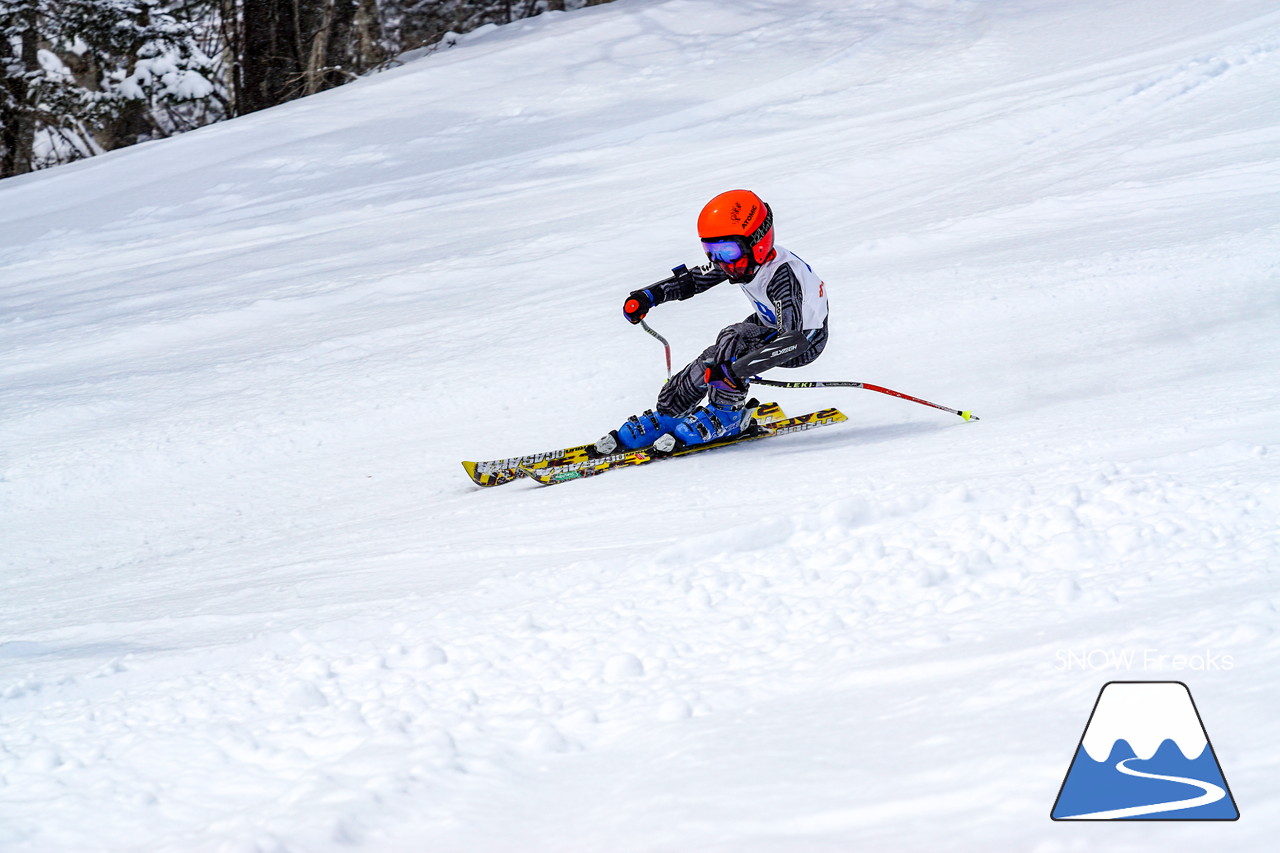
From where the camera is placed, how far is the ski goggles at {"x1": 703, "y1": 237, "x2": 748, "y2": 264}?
5281 millimetres

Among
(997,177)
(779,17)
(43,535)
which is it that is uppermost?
(779,17)

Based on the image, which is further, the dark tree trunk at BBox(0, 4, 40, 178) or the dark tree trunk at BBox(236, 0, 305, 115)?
the dark tree trunk at BBox(236, 0, 305, 115)

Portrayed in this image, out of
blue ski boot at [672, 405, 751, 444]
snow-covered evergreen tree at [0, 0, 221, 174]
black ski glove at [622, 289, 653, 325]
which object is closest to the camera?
black ski glove at [622, 289, 653, 325]

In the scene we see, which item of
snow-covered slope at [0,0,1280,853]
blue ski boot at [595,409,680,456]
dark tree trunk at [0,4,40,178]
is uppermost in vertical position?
dark tree trunk at [0,4,40,178]

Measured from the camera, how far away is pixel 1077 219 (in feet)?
28.1

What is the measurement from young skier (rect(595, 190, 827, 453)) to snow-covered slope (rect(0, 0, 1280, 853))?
0.51m

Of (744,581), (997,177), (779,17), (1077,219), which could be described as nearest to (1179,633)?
(744,581)

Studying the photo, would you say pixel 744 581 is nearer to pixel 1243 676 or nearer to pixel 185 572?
pixel 1243 676

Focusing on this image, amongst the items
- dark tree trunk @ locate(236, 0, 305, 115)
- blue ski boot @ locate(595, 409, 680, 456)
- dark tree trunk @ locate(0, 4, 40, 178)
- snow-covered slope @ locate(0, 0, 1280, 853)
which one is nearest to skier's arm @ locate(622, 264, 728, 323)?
blue ski boot @ locate(595, 409, 680, 456)

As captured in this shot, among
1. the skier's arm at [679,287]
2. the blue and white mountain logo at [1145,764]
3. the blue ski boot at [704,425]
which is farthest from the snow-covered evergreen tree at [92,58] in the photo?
the blue and white mountain logo at [1145,764]

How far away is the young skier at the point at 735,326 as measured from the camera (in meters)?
5.30

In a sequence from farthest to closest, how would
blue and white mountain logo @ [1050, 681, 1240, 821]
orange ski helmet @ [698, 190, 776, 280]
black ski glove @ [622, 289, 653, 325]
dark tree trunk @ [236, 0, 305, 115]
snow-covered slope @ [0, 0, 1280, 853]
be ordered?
dark tree trunk @ [236, 0, 305, 115]
black ski glove @ [622, 289, 653, 325]
orange ski helmet @ [698, 190, 776, 280]
snow-covered slope @ [0, 0, 1280, 853]
blue and white mountain logo @ [1050, 681, 1240, 821]

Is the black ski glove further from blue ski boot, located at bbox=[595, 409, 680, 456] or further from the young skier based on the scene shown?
blue ski boot, located at bbox=[595, 409, 680, 456]

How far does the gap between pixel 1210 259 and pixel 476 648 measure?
6.54 m
